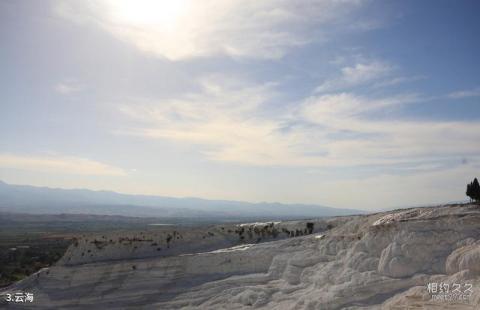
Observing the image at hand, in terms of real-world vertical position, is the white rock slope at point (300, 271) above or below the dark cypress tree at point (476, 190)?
below

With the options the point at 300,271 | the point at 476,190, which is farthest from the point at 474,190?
the point at 300,271

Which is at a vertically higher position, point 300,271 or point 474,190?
point 474,190

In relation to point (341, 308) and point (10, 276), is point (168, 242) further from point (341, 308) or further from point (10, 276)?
point (10, 276)

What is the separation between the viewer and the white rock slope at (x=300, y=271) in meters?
18.8

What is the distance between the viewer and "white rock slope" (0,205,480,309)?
18797mm

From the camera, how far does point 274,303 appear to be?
22.1 metres

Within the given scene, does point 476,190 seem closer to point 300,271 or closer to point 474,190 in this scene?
point 474,190

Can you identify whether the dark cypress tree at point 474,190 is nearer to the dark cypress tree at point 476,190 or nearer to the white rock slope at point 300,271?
the dark cypress tree at point 476,190

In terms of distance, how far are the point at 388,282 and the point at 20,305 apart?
2408 centimetres

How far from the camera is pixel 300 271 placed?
80.9 feet

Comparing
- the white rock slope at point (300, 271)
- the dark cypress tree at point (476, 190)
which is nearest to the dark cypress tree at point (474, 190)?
the dark cypress tree at point (476, 190)

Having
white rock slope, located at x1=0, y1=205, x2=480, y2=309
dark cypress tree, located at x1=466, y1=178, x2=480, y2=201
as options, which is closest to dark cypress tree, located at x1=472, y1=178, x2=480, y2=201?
dark cypress tree, located at x1=466, y1=178, x2=480, y2=201

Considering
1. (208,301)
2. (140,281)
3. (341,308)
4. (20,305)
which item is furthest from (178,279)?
(341,308)

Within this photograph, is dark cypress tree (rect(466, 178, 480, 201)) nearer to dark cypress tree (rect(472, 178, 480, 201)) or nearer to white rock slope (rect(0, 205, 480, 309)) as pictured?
dark cypress tree (rect(472, 178, 480, 201))
